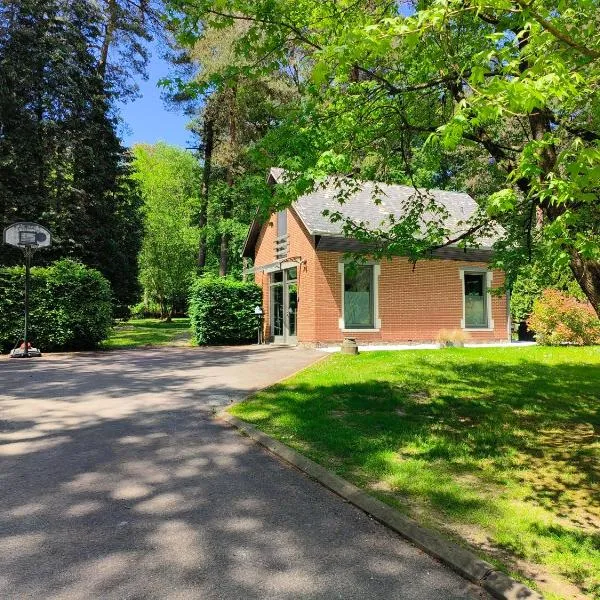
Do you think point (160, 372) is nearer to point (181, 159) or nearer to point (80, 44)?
point (80, 44)

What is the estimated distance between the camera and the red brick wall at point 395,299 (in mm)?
17344

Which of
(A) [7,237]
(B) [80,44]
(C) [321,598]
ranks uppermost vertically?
(B) [80,44]

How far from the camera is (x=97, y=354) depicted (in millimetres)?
15594

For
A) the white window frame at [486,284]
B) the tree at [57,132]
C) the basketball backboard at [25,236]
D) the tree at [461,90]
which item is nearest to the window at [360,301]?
the white window frame at [486,284]

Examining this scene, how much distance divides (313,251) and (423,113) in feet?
31.6

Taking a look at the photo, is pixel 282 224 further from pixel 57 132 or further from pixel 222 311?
pixel 57 132

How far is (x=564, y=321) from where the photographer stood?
55.3ft

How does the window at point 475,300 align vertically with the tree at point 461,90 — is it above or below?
below

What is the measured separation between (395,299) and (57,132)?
717 inches

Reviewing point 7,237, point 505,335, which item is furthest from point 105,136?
point 505,335

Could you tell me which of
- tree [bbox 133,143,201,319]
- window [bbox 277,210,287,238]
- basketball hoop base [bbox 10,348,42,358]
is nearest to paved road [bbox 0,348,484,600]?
basketball hoop base [bbox 10,348,42,358]

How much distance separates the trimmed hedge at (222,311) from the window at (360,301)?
425 cm

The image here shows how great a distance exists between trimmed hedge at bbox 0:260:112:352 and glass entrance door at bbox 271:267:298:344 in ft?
21.8

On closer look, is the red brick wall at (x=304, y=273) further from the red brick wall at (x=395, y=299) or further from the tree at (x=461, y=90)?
the tree at (x=461, y=90)
